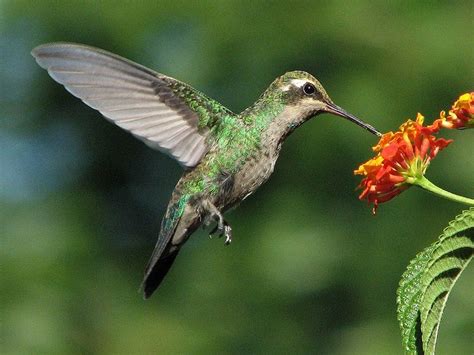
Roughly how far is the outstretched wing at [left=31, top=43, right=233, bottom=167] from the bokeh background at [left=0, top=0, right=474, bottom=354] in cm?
345

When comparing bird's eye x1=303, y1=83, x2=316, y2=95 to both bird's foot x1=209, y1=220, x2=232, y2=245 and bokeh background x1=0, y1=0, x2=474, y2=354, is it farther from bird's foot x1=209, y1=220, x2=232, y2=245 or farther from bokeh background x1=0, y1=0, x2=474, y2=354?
bokeh background x1=0, y1=0, x2=474, y2=354

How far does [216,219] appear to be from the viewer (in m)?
2.93

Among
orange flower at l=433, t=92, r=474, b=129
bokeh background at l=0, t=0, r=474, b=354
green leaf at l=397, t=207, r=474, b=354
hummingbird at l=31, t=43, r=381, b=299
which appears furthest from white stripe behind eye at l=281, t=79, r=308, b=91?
bokeh background at l=0, t=0, r=474, b=354

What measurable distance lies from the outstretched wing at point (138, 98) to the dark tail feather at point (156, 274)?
304mm

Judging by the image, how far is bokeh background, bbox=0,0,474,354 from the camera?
673cm

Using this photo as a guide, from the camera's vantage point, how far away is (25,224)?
736cm

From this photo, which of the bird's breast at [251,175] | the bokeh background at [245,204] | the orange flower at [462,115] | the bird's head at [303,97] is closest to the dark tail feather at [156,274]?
the bird's breast at [251,175]

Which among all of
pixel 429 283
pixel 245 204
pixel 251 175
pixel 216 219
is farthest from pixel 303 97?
pixel 245 204

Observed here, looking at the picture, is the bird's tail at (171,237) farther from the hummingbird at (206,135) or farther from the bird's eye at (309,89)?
the bird's eye at (309,89)

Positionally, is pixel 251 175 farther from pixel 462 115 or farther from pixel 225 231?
pixel 462 115

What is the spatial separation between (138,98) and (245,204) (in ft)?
15.1

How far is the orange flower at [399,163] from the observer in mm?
2350

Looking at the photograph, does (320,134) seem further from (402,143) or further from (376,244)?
(402,143)

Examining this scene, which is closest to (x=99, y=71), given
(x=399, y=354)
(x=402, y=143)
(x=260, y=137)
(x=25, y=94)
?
(x=260, y=137)
